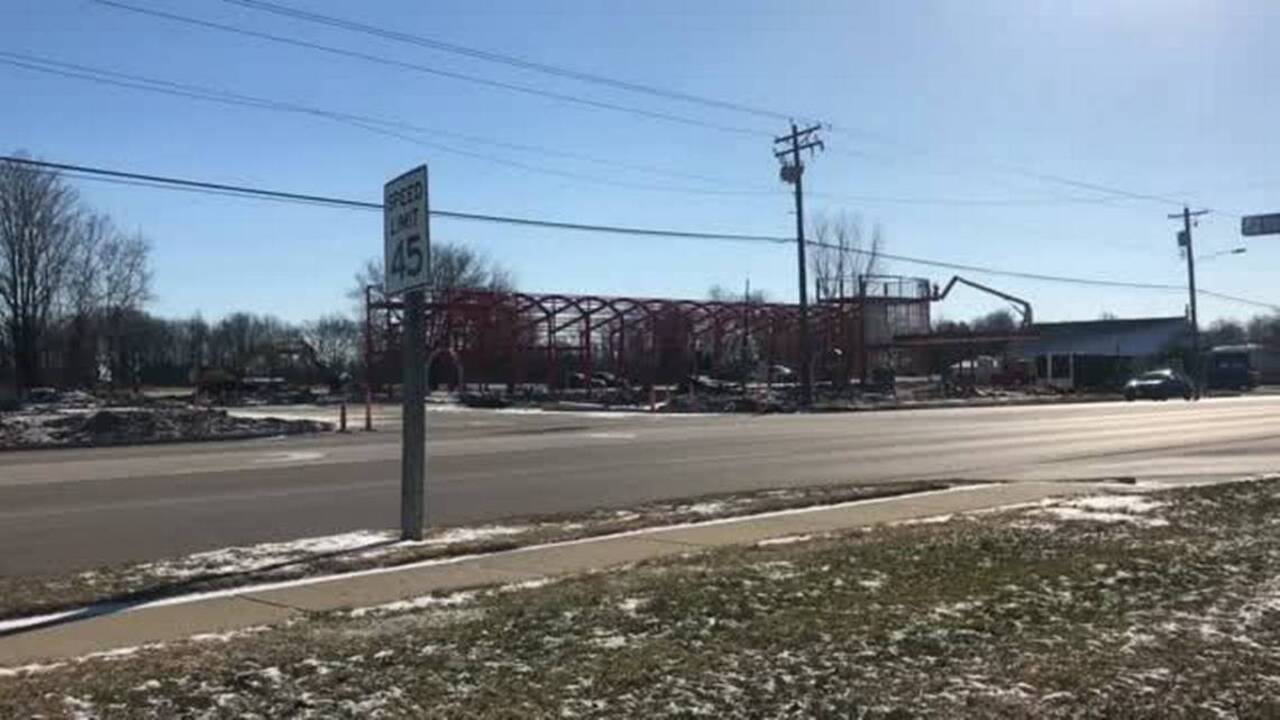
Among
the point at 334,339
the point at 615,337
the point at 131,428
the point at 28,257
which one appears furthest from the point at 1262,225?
the point at 334,339

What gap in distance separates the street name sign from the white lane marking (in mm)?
17943

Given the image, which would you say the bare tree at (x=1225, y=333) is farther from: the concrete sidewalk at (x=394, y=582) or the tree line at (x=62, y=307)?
the concrete sidewalk at (x=394, y=582)

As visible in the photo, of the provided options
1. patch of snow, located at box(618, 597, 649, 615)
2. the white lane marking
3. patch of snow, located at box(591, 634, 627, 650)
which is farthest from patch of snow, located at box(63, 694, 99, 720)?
the white lane marking

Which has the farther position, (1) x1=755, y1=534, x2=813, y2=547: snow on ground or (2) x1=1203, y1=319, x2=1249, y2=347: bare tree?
(2) x1=1203, y1=319, x2=1249, y2=347: bare tree

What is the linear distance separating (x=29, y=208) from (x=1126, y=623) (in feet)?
321

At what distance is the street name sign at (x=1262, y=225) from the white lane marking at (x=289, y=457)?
17943mm

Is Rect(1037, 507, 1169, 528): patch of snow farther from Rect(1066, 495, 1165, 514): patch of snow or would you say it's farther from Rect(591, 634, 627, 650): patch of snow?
Rect(591, 634, 627, 650): patch of snow

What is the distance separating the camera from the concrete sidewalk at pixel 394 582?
7.75m

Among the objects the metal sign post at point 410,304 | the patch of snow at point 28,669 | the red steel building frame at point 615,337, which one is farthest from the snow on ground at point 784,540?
the red steel building frame at point 615,337

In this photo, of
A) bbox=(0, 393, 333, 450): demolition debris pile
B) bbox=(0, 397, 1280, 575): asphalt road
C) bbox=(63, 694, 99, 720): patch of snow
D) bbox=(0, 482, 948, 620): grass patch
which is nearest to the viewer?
bbox=(63, 694, 99, 720): patch of snow

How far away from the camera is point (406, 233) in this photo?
11.8 m

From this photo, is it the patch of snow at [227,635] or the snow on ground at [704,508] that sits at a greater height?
the snow on ground at [704,508]

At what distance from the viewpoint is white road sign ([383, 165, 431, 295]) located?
454 inches

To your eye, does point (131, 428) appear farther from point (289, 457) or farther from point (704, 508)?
point (704, 508)
